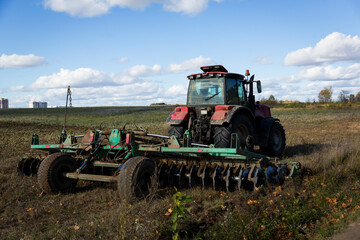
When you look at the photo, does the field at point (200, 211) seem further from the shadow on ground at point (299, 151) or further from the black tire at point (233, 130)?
the shadow on ground at point (299, 151)

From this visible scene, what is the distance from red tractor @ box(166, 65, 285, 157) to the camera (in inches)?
294

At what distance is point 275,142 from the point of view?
10000 mm

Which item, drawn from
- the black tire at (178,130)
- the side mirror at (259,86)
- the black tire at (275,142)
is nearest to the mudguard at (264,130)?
the black tire at (275,142)

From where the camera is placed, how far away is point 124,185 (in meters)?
5.57

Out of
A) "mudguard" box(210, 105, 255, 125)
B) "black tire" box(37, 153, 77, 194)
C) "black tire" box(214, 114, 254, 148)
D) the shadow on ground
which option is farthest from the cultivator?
the shadow on ground

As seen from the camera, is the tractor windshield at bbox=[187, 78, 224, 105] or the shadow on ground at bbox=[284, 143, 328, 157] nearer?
the tractor windshield at bbox=[187, 78, 224, 105]

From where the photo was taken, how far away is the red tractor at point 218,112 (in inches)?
294

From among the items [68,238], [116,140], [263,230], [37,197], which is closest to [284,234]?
[263,230]

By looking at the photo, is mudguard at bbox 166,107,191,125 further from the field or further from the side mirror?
the side mirror

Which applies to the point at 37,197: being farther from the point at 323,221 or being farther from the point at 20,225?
the point at 323,221

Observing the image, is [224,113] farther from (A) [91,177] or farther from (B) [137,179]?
(A) [91,177]

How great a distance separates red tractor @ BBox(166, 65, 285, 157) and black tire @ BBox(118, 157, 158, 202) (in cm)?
199

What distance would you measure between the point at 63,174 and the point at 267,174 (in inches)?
158

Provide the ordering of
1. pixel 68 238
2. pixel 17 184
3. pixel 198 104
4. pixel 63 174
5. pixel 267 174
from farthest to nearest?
pixel 198 104 < pixel 17 184 < pixel 63 174 < pixel 267 174 < pixel 68 238
